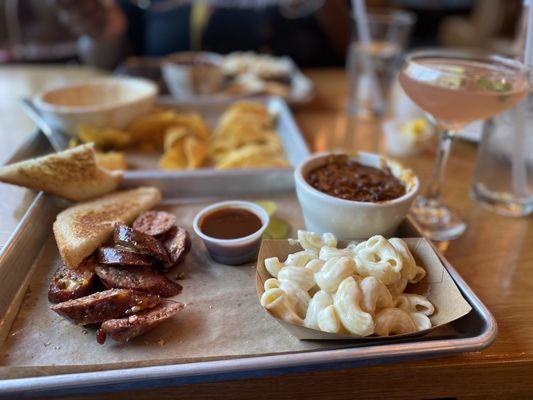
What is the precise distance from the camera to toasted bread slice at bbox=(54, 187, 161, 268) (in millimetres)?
955

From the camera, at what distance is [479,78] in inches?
41.6

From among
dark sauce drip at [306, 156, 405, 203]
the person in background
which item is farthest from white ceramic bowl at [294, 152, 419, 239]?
the person in background

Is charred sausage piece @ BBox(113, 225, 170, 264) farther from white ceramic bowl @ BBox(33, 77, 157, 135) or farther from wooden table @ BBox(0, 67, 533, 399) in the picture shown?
white ceramic bowl @ BBox(33, 77, 157, 135)

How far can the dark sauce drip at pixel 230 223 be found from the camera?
1.05m

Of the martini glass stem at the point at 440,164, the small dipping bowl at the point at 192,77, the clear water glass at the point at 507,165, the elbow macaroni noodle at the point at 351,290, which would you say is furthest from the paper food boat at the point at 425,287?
the small dipping bowl at the point at 192,77

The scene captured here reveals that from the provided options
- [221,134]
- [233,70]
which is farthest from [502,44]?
[221,134]

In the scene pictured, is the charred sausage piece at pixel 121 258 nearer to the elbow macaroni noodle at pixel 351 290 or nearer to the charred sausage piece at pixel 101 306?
the charred sausage piece at pixel 101 306

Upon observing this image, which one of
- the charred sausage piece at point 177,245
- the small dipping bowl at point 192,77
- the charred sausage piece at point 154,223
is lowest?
the charred sausage piece at point 177,245

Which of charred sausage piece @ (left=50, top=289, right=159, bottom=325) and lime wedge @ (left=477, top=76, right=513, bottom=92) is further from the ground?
lime wedge @ (left=477, top=76, right=513, bottom=92)

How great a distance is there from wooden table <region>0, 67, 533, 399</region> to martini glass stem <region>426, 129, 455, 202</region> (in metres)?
0.13

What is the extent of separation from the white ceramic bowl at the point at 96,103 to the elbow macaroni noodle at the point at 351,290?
1045mm

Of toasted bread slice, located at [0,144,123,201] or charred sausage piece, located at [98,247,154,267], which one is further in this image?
toasted bread slice, located at [0,144,123,201]

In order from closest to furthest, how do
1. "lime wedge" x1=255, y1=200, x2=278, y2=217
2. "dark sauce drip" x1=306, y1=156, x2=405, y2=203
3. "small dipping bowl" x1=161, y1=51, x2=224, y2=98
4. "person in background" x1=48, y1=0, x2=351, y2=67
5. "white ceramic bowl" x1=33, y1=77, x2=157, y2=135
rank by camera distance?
"dark sauce drip" x1=306, y1=156, x2=405, y2=203 < "lime wedge" x1=255, y1=200, x2=278, y2=217 < "white ceramic bowl" x1=33, y1=77, x2=157, y2=135 < "small dipping bowl" x1=161, y1=51, x2=224, y2=98 < "person in background" x1=48, y1=0, x2=351, y2=67

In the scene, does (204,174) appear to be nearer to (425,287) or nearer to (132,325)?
(132,325)
